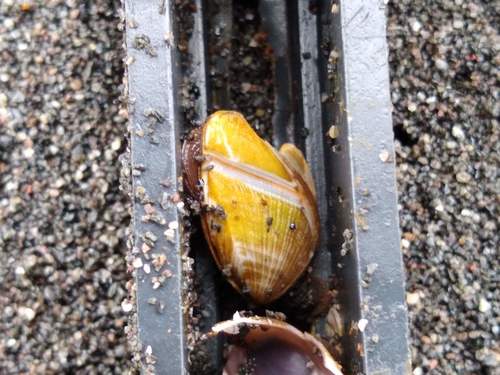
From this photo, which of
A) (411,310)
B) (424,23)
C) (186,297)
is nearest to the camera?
(186,297)

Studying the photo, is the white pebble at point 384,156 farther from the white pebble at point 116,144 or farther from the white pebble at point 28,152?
the white pebble at point 28,152

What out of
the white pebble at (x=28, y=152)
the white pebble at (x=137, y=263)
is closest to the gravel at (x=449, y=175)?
the white pebble at (x=137, y=263)

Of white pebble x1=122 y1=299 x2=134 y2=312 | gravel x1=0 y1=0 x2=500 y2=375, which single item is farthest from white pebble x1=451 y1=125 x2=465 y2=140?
white pebble x1=122 y1=299 x2=134 y2=312

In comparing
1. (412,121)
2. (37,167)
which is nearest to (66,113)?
(37,167)

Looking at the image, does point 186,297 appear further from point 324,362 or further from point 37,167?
point 37,167

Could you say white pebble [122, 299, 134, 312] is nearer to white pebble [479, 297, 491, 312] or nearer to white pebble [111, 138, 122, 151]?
white pebble [111, 138, 122, 151]

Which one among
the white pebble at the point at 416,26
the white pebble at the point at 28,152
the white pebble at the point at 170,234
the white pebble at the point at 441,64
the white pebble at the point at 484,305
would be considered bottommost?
the white pebble at the point at 484,305
